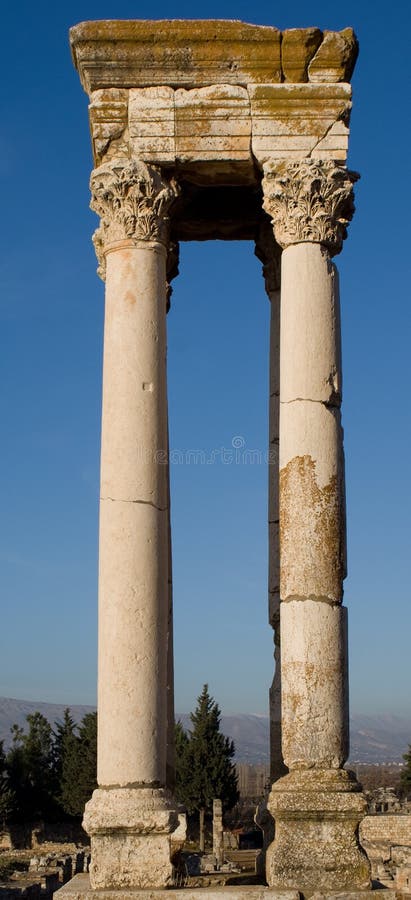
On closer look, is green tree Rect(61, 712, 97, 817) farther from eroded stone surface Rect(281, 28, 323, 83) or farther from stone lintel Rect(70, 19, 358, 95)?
eroded stone surface Rect(281, 28, 323, 83)

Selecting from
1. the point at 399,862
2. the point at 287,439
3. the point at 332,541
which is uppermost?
the point at 287,439

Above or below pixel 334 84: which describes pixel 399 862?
below

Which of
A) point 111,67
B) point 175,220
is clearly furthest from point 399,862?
point 111,67

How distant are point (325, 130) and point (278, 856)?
34.2ft

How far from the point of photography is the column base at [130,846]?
619 inches

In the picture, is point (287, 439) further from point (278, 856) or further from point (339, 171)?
point (278, 856)

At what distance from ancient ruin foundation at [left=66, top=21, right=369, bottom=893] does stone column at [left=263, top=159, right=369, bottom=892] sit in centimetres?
3

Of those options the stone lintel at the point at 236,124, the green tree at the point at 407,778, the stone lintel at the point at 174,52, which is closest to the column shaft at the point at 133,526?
the stone lintel at the point at 236,124

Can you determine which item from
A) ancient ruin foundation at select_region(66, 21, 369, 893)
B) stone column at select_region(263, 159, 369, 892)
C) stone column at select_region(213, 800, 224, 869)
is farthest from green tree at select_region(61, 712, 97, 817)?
stone column at select_region(263, 159, 369, 892)

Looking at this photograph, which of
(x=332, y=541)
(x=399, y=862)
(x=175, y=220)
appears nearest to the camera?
(x=332, y=541)

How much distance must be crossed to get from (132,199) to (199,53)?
2434 millimetres

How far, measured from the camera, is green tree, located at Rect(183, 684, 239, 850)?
78.1 meters

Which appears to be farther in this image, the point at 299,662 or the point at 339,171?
the point at 339,171

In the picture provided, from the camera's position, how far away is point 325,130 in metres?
18.1
